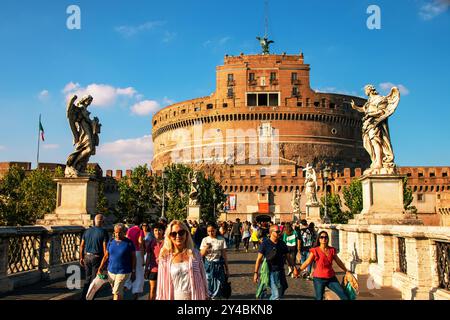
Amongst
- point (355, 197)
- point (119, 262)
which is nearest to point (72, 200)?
point (119, 262)

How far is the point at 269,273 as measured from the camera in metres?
6.89

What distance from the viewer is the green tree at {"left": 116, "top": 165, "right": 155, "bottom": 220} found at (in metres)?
47.8

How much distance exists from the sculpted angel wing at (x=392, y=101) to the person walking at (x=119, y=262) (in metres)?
6.41

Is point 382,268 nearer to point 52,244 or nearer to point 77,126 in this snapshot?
point 52,244

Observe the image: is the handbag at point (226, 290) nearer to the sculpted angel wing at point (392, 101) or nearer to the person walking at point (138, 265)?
the person walking at point (138, 265)

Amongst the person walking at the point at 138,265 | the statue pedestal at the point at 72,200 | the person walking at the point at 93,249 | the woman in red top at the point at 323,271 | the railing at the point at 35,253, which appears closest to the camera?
the woman in red top at the point at 323,271

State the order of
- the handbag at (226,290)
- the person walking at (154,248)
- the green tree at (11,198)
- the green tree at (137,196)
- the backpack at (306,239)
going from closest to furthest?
the handbag at (226,290) < the person walking at (154,248) < the backpack at (306,239) < the green tree at (11,198) < the green tree at (137,196)

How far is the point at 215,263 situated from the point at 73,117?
6.28 metres

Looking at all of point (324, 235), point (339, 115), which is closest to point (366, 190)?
point (324, 235)

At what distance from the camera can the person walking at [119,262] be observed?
6430 millimetres

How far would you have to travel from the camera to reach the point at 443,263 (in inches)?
242

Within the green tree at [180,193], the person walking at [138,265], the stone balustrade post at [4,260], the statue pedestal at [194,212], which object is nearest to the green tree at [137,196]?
the green tree at [180,193]

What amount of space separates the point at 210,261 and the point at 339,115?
7195cm

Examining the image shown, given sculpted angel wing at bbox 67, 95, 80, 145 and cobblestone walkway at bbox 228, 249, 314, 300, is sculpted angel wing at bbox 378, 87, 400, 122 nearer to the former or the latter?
cobblestone walkway at bbox 228, 249, 314, 300
